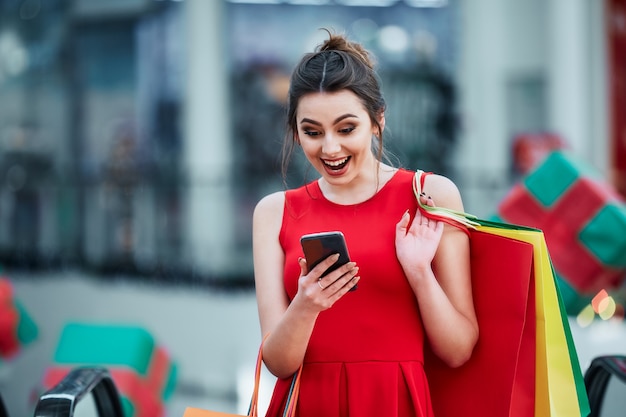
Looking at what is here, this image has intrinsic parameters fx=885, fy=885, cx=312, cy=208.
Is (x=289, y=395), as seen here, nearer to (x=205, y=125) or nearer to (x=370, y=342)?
(x=370, y=342)

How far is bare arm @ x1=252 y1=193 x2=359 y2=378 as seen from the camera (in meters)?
1.93

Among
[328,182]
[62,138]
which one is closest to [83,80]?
[62,138]

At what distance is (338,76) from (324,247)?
45cm

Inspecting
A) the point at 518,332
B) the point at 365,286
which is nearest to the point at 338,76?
the point at 365,286

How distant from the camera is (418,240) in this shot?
208cm

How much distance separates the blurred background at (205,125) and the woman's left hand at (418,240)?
18.6 feet

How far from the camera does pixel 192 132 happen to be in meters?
10.3

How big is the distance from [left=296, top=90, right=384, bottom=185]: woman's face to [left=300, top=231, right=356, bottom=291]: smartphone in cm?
29

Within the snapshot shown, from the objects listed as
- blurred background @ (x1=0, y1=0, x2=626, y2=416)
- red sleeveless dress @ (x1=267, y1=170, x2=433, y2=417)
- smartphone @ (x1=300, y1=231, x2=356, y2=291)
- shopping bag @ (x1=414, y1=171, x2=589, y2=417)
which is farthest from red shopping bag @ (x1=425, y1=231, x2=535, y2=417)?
blurred background @ (x1=0, y1=0, x2=626, y2=416)

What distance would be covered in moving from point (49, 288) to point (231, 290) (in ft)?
7.66

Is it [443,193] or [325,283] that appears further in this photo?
[443,193]

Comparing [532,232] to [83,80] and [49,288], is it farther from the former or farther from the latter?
[83,80]

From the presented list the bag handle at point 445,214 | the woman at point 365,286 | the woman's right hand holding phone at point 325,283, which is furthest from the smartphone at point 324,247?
the bag handle at point 445,214

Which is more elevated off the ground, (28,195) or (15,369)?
(28,195)
